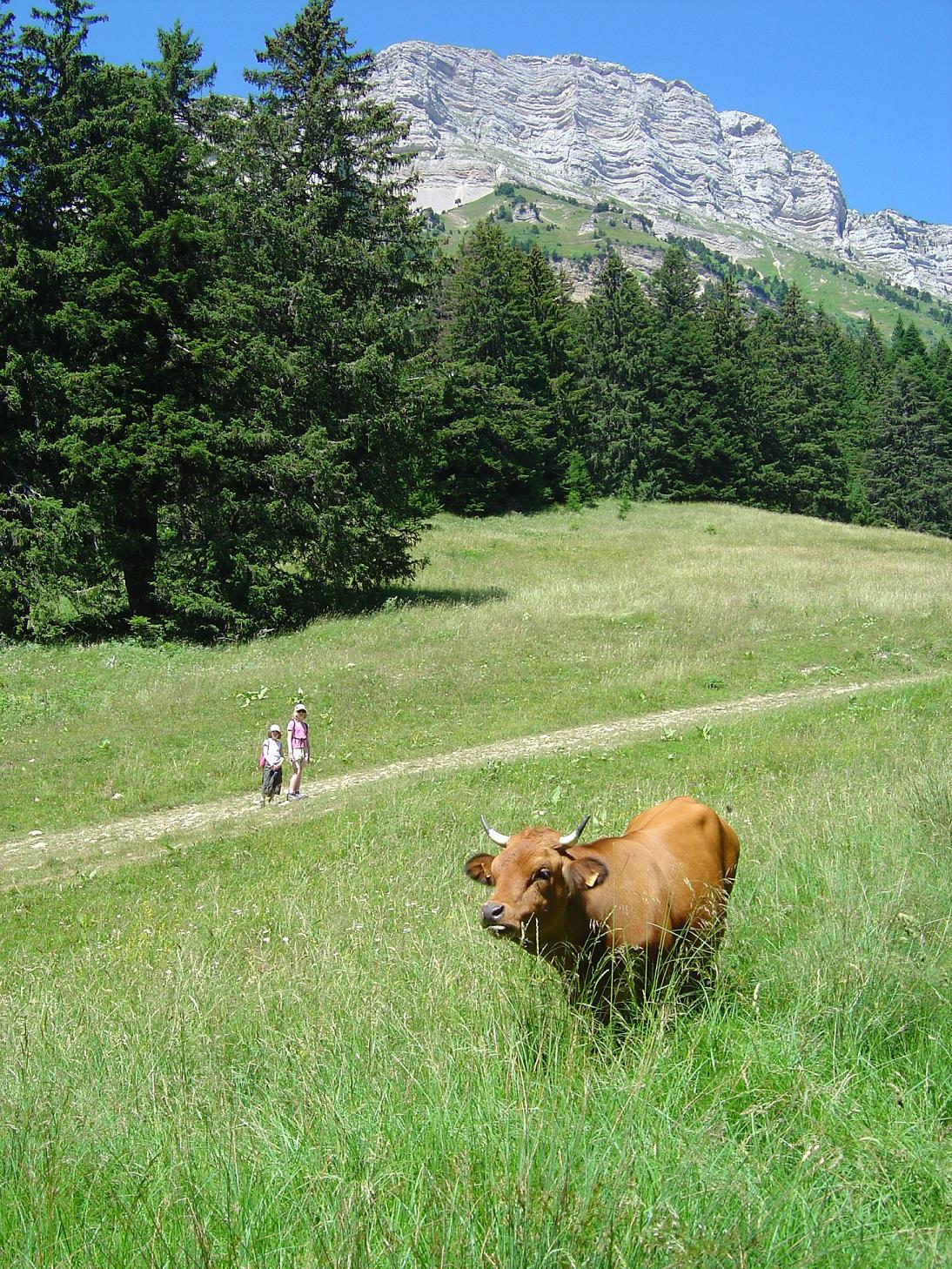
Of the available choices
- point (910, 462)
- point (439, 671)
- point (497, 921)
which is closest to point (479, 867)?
point (497, 921)

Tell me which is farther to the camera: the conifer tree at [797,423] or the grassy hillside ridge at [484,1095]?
the conifer tree at [797,423]

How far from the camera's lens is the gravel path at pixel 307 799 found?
1266cm

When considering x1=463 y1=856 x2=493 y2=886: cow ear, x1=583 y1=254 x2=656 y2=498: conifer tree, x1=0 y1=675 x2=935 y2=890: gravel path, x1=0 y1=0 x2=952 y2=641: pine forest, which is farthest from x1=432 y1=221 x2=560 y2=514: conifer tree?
x1=463 y1=856 x2=493 y2=886: cow ear

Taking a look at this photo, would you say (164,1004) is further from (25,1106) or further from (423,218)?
(423,218)

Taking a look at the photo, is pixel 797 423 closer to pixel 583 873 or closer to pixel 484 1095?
pixel 583 873

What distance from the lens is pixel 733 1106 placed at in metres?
3.80

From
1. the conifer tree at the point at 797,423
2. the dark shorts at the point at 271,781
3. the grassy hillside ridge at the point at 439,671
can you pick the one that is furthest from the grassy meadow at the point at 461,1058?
the conifer tree at the point at 797,423

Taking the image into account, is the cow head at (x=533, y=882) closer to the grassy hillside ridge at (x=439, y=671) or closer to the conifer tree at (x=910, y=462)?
the grassy hillside ridge at (x=439, y=671)

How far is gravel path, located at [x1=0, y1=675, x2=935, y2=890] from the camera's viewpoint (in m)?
12.7

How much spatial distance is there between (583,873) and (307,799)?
34.3 feet

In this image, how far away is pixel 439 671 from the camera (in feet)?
69.4

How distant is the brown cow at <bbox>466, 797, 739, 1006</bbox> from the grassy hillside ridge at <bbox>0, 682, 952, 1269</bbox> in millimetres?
223

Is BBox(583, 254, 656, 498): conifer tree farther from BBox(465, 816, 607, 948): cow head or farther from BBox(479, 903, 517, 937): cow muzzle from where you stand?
BBox(479, 903, 517, 937): cow muzzle

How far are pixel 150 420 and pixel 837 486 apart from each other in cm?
6601
